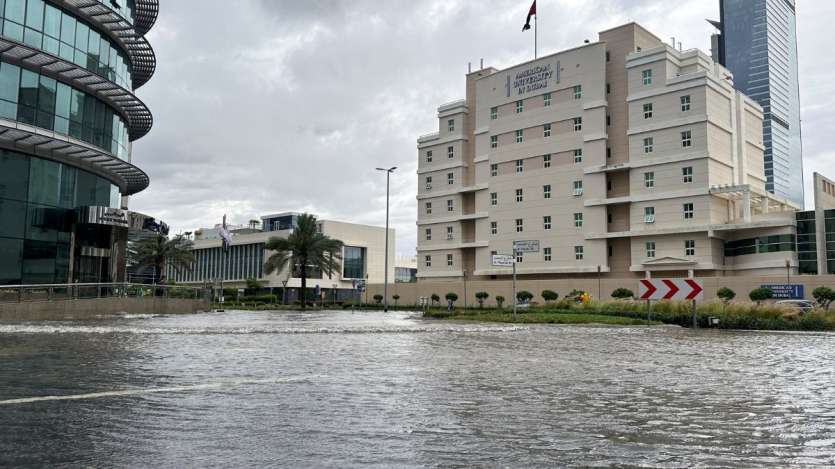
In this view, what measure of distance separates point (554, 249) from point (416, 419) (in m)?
61.6

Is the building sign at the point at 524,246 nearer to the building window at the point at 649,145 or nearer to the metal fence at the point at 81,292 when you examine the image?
the metal fence at the point at 81,292

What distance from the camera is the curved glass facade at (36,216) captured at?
99.8ft

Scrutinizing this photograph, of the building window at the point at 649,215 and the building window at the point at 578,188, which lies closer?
the building window at the point at 649,215

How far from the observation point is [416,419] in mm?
6098

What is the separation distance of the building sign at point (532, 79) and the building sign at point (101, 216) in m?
45.9

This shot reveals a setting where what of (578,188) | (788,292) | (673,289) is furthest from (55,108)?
(578,188)

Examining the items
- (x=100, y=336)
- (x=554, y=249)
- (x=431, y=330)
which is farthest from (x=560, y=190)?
(x=100, y=336)

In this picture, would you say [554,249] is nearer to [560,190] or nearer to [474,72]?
[560,190]

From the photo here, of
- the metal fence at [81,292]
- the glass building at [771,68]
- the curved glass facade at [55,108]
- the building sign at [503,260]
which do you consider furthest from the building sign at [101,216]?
the glass building at [771,68]

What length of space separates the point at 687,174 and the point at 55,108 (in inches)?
1893

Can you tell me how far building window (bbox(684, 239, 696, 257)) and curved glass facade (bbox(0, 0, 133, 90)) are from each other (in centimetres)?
4555

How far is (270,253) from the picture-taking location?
102m

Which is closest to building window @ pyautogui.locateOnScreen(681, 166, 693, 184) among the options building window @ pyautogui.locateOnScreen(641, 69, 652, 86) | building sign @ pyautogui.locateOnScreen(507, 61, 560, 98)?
building window @ pyautogui.locateOnScreen(641, 69, 652, 86)

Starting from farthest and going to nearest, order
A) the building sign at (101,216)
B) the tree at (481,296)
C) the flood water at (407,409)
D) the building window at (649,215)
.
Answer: the tree at (481,296), the building window at (649,215), the building sign at (101,216), the flood water at (407,409)
